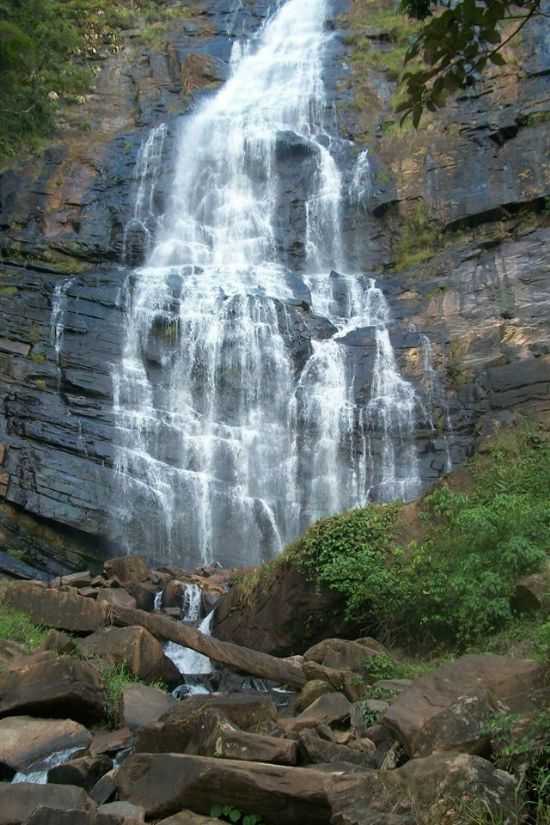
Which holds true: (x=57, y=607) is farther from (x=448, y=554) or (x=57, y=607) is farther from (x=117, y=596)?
(x=448, y=554)

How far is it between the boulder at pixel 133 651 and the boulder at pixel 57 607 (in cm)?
84

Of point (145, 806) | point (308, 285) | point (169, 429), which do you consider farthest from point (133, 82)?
point (145, 806)

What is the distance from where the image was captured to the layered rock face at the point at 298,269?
18344mm

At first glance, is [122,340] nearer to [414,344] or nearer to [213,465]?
[213,465]

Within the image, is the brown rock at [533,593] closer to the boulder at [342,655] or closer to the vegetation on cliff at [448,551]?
the vegetation on cliff at [448,551]

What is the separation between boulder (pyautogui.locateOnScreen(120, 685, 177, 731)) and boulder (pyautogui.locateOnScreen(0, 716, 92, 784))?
1.62 ft

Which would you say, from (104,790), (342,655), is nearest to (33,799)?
(104,790)

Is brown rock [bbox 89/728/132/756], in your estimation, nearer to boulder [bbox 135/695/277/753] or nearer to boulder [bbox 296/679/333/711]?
boulder [bbox 135/695/277/753]

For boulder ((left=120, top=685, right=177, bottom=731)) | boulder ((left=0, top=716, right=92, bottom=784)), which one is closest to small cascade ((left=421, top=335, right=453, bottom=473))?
boulder ((left=120, top=685, right=177, bottom=731))

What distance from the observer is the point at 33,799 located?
18.6 feet

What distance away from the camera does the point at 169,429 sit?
64.3 feet

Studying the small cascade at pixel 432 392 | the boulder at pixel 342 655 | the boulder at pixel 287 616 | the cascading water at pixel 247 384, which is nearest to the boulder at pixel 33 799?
the boulder at pixel 342 655

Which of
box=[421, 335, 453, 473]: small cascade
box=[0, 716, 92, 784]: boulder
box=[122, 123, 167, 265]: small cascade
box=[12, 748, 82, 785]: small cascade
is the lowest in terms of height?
box=[12, 748, 82, 785]: small cascade

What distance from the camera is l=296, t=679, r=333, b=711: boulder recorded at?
26.9 ft
